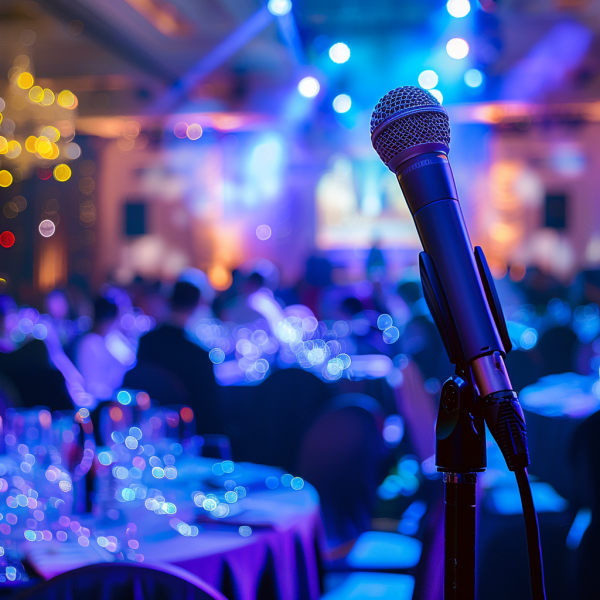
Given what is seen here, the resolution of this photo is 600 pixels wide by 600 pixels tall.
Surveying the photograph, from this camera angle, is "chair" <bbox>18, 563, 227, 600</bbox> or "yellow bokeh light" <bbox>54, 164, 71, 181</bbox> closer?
"chair" <bbox>18, 563, 227, 600</bbox>

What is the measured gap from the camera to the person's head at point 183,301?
4418mm

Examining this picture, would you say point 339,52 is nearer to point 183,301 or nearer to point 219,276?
point 219,276

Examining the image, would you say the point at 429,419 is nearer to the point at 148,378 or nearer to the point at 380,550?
the point at 380,550

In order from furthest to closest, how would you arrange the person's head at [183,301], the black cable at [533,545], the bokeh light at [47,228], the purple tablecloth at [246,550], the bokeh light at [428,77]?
the bokeh light at [47,228], the bokeh light at [428,77], the person's head at [183,301], the purple tablecloth at [246,550], the black cable at [533,545]

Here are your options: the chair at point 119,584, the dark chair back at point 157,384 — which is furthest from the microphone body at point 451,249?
the dark chair back at point 157,384

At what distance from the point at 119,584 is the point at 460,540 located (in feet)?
2.59

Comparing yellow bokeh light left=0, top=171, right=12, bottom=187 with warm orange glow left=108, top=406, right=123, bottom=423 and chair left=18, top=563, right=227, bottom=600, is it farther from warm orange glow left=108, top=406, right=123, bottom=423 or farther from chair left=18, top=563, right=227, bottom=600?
chair left=18, top=563, right=227, bottom=600

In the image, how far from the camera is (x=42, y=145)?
25.5 ft

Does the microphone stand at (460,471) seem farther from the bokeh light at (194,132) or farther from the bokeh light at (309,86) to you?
the bokeh light at (194,132)

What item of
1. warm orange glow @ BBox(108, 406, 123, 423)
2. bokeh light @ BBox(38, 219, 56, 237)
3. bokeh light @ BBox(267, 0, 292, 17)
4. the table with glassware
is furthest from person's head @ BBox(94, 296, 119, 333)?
bokeh light @ BBox(38, 219, 56, 237)

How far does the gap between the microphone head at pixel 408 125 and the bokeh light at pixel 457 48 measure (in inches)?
386

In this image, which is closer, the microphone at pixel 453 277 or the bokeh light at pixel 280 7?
the microphone at pixel 453 277

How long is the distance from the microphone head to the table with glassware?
1221 mm

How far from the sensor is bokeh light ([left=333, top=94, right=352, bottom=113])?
35.6ft
